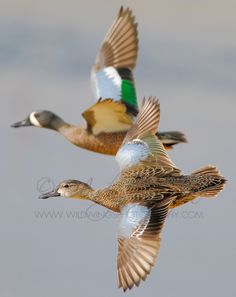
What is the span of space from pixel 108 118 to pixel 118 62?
62.7 inches

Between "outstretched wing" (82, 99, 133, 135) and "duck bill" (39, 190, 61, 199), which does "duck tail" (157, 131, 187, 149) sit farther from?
"duck bill" (39, 190, 61, 199)

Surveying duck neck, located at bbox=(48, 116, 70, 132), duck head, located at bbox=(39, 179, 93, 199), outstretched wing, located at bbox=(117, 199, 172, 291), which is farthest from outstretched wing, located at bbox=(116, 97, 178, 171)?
duck neck, located at bbox=(48, 116, 70, 132)

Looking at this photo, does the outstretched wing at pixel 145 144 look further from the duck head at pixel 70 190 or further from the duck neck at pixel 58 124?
the duck neck at pixel 58 124

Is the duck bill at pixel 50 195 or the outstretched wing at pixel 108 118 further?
the outstretched wing at pixel 108 118

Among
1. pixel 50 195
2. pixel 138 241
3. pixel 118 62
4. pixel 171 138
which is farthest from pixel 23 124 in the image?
pixel 138 241

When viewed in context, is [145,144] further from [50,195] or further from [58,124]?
[58,124]

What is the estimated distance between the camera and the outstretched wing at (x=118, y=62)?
51.2ft

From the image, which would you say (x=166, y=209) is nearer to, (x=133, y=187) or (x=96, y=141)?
(x=133, y=187)

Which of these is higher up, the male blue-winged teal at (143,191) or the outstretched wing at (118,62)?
the outstretched wing at (118,62)

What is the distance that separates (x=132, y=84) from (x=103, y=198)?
12.4 feet

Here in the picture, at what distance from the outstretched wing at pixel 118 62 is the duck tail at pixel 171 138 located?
0.87 meters

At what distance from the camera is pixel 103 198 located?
40.1ft

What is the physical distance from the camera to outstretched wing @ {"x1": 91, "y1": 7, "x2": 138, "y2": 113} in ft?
51.2

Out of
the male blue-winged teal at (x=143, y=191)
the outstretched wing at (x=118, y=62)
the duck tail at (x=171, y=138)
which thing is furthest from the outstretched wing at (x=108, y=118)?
the male blue-winged teal at (x=143, y=191)
